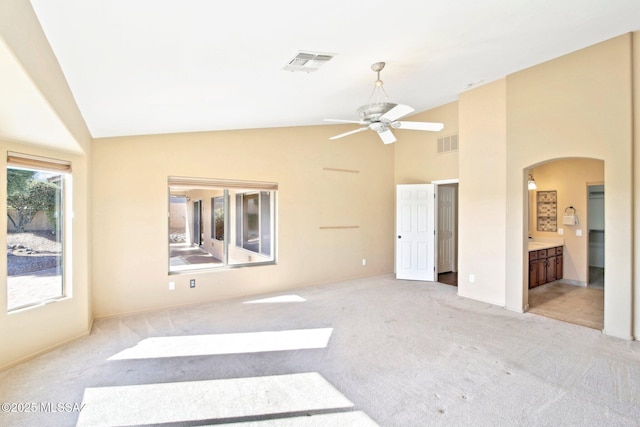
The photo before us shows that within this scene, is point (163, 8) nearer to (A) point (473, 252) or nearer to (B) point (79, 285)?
(B) point (79, 285)

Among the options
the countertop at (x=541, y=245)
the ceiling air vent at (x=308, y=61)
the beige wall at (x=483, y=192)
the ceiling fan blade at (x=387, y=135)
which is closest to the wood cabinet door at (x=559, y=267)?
the countertop at (x=541, y=245)

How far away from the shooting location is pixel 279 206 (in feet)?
18.8

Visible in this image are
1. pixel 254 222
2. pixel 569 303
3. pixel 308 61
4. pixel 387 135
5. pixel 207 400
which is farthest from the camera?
pixel 254 222

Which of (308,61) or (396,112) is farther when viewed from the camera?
(396,112)

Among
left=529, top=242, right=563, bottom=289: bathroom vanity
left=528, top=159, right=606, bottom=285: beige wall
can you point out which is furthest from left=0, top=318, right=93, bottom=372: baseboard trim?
left=528, top=159, right=606, bottom=285: beige wall

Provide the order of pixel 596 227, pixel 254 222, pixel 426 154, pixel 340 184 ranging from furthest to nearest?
1. pixel 596 227
2. pixel 426 154
3. pixel 340 184
4. pixel 254 222

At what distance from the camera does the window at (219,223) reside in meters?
4.92

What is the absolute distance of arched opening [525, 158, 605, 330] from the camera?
535 cm

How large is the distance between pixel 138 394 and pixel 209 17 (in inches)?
110

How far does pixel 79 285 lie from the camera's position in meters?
3.68

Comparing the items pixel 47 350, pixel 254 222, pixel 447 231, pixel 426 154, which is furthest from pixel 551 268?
pixel 47 350

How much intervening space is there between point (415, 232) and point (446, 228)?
1.05 metres

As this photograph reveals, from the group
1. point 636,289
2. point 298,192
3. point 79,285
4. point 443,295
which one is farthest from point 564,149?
point 79,285

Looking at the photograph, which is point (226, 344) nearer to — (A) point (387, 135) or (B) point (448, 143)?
(A) point (387, 135)
